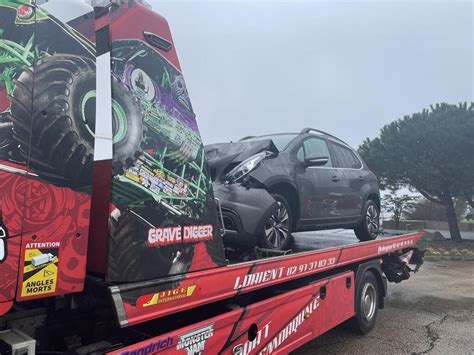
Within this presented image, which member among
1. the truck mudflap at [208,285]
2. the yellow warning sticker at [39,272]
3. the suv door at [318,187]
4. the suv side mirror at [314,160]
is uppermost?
the suv side mirror at [314,160]

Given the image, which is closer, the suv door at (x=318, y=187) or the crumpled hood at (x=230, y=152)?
the crumpled hood at (x=230, y=152)

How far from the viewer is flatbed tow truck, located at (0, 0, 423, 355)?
234 centimetres

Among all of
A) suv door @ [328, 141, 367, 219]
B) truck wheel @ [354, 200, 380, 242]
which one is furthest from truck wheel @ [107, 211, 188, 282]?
truck wheel @ [354, 200, 380, 242]

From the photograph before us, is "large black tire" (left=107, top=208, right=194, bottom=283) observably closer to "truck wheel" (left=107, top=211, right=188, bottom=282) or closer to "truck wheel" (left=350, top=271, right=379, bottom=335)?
"truck wheel" (left=107, top=211, right=188, bottom=282)

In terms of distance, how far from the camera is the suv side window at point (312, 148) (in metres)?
5.89

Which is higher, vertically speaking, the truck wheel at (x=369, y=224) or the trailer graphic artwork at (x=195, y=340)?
the truck wheel at (x=369, y=224)

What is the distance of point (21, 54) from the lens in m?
2.38

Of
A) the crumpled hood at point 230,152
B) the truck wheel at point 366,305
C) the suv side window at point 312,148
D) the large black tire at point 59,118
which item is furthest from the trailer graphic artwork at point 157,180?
the truck wheel at point 366,305

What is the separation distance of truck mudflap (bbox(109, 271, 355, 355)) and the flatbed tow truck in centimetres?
2

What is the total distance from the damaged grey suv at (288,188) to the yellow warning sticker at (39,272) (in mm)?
2025

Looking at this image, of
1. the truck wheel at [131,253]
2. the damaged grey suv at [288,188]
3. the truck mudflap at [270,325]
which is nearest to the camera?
the truck wheel at [131,253]

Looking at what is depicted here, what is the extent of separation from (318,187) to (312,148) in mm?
598

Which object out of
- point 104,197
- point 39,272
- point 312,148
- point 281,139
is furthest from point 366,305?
point 39,272

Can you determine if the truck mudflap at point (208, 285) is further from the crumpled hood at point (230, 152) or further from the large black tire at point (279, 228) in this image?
the crumpled hood at point (230, 152)
